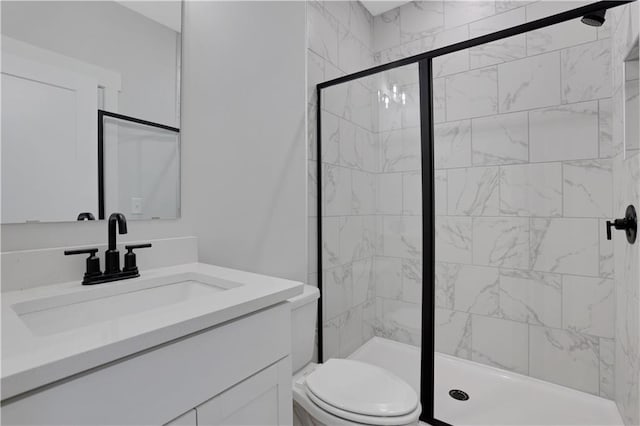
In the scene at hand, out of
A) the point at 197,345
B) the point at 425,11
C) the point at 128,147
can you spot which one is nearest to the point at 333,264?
the point at 128,147

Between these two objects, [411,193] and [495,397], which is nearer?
[495,397]

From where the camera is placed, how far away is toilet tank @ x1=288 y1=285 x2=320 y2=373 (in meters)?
1.16

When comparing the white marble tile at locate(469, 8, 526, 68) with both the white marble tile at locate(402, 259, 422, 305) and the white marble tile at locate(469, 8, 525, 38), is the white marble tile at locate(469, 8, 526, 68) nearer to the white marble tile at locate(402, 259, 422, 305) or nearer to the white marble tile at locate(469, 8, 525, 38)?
the white marble tile at locate(469, 8, 525, 38)

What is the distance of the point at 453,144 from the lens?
206 cm

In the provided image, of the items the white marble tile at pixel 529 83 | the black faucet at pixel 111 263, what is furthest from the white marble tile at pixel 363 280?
the black faucet at pixel 111 263

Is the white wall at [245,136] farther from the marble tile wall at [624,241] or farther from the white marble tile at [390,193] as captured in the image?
the marble tile wall at [624,241]

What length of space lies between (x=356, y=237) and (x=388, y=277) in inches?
13.1

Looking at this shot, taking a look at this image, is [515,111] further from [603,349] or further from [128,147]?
[128,147]

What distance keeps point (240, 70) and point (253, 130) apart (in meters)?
0.25

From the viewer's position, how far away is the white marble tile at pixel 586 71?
1.64 metres

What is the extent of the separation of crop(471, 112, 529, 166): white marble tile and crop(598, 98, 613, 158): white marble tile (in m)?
0.31

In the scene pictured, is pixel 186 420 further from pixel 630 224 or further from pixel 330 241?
pixel 630 224

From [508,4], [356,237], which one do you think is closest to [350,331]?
[356,237]

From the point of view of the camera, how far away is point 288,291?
0.86 m
